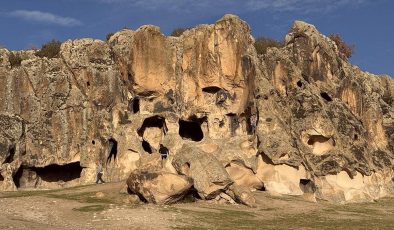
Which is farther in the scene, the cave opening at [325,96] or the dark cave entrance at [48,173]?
the cave opening at [325,96]

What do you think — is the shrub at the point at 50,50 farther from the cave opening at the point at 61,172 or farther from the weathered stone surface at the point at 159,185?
the weathered stone surface at the point at 159,185

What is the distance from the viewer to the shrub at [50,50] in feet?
181

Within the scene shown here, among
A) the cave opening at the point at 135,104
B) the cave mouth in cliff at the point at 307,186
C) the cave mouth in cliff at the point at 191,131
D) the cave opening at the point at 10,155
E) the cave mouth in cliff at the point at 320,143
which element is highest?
the cave opening at the point at 135,104

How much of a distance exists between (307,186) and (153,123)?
1662 centimetres

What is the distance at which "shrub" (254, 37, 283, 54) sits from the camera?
55656mm

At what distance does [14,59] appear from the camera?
52.7 metres

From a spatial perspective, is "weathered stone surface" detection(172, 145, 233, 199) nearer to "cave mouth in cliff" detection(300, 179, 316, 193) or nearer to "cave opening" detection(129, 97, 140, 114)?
"cave mouth in cliff" detection(300, 179, 316, 193)

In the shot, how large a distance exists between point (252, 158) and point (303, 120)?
237 inches

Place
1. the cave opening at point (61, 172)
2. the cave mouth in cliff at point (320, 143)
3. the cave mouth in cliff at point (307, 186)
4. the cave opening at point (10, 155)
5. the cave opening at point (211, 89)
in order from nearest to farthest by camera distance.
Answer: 1. the cave mouth in cliff at point (307, 186)
2. the cave opening at point (10, 155)
3. the cave mouth in cliff at point (320, 143)
4. the cave opening at point (61, 172)
5. the cave opening at point (211, 89)

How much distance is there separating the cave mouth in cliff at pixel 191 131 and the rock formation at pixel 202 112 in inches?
6.4

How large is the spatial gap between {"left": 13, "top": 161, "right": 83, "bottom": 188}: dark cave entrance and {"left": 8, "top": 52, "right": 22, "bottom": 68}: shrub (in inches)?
402

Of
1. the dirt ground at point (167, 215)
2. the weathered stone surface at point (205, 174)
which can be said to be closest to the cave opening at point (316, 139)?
the dirt ground at point (167, 215)

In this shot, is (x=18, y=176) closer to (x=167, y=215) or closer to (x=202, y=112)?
(x=202, y=112)

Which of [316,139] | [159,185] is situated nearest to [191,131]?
[316,139]
